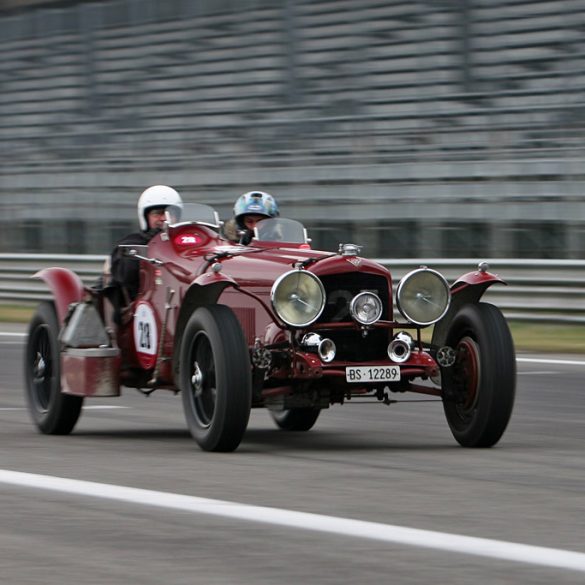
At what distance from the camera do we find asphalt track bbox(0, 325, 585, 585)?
15.1ft

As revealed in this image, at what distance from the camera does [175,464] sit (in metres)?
7.18

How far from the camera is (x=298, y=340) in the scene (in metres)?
7.76

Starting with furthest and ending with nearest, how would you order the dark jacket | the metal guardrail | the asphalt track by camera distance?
the metal guardrail → the dark jacket → the asphalt track

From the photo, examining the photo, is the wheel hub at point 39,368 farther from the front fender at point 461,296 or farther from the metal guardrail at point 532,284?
the metal guardrail at point 532,284

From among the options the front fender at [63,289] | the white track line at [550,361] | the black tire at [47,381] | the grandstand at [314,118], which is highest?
the grandstand at [314,118]

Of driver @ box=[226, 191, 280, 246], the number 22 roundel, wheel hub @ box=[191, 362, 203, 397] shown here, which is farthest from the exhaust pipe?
driver @ box=[226, 191, 280, 246]

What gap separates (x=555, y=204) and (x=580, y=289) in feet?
5.52

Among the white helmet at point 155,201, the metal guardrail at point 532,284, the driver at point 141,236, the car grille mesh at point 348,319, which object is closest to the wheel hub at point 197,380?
the car grille mesh at point 348,319

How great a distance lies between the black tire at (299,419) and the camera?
916 centimetres

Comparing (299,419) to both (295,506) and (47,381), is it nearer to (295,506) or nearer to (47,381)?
(47,381)

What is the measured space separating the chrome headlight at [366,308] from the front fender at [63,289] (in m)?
2.02

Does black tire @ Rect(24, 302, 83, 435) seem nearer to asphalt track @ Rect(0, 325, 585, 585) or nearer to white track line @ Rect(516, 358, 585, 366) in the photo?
asphalt track @ Rect(0, 325, 585, 585)

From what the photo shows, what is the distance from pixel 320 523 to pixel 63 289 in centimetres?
408

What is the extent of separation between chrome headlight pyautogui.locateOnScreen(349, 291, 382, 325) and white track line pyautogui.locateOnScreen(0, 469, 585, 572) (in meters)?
1.88
